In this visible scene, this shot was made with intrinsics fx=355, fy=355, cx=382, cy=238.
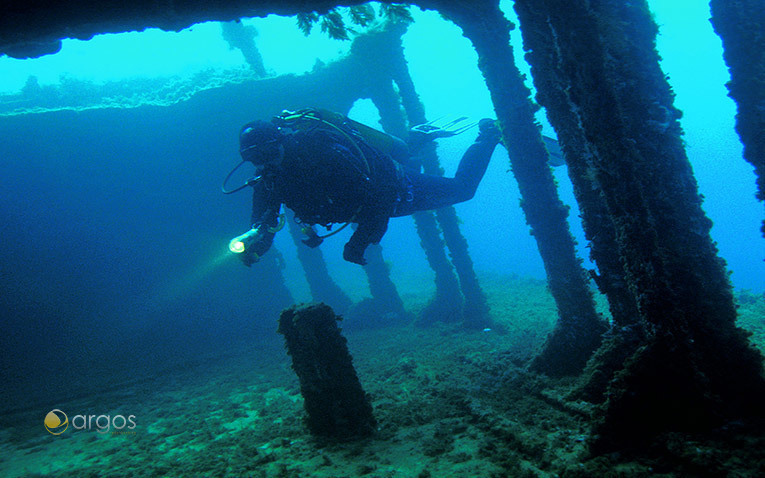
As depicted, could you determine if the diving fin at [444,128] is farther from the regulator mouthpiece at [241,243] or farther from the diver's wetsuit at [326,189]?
the regulator mouthpiece at [241,243]

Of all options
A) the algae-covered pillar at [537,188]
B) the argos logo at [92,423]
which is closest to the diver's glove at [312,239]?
the algae-covered pillar at [537,188]

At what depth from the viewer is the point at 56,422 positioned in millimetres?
Answer: 5641

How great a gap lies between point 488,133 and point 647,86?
4.90m

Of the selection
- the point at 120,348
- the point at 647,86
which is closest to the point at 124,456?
the point at 647,86

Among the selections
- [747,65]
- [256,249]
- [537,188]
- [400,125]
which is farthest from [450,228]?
[747,65]

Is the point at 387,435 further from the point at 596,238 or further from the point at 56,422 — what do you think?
the point at 56,422

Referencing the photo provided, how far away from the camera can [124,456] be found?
3.92 m

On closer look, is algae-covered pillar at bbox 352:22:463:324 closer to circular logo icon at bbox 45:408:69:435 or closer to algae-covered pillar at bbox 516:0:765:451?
circular logo icon at bbox 45:408:69:435

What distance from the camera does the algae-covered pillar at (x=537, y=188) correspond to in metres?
4.50

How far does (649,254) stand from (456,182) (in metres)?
4.70

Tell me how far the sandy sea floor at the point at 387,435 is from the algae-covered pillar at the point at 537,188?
78cm

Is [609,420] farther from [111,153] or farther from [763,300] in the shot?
[111,153]

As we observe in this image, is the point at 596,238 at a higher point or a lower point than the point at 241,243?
lower

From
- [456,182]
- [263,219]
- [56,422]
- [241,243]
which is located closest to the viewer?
[241,243]
